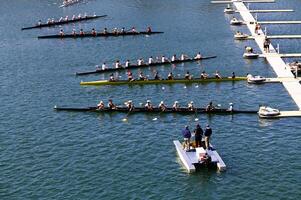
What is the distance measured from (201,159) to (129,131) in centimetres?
1187

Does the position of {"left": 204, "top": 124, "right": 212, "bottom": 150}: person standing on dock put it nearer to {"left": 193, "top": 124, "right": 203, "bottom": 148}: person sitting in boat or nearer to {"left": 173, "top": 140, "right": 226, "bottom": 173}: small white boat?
{"left": 193, "top": 124, "right": 203, "bottom": 148}: person sitting in boat

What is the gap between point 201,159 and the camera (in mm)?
48844

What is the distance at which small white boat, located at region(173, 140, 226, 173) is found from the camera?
48719mm

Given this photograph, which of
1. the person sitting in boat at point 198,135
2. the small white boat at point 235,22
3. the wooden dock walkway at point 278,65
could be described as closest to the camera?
the person sitting in boat at point 198,135

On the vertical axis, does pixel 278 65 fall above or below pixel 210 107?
above

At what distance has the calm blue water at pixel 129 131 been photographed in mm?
47094

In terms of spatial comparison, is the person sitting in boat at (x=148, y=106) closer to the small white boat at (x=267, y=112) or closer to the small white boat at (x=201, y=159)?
the small white boat at (x=267, y=112)

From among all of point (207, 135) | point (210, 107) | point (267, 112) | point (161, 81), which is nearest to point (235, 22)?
point (161, 81)

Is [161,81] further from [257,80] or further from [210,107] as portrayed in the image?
[210,107]

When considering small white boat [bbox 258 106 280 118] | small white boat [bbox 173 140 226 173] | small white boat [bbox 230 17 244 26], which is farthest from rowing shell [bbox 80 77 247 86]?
small white boat [bbox 230 17 244 26]

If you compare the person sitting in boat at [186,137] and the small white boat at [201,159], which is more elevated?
the person sitting in boat at [186,137]

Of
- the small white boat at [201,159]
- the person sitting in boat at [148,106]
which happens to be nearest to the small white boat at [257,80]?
the person sitting in boat at [148,106]

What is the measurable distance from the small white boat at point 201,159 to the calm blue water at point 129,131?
69 centimetres

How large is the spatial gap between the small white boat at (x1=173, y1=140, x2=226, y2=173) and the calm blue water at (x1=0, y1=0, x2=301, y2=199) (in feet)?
2.26
